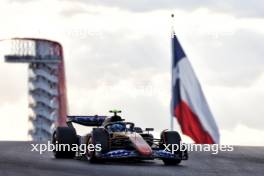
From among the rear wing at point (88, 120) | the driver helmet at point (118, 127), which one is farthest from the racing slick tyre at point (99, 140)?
the rear wing at point (88, 120)

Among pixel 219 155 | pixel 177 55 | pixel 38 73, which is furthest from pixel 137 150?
pixel 38 73

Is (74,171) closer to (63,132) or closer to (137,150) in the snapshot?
(137,150)

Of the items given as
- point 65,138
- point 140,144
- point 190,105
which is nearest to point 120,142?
point 140,144

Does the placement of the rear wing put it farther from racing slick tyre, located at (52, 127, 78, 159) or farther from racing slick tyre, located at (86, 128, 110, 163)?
racing slick tyre, located at (86, 128, 110, 163)

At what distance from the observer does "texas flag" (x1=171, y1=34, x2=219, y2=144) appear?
34500 mm

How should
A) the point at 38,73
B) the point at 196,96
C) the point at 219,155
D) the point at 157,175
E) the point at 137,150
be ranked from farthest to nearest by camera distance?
the point at 38,73 < the point at 196,96 < the point at 219,155 < the point at 137,150 < the point at 157,175

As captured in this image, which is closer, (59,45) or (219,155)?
(219,155)

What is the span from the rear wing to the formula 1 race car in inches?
10.1

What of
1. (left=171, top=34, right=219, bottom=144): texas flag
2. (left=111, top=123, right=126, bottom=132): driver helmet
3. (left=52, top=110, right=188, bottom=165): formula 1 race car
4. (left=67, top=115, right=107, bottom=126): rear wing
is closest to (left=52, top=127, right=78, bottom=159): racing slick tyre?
(left=52, top=110, right=188, bottom=165): formula 1 race car

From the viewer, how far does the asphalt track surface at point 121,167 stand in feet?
74.3

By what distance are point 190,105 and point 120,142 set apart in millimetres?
8880

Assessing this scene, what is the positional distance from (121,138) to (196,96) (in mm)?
8621

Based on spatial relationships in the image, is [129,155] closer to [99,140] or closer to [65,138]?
[99,140]

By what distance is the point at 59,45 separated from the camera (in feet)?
492
